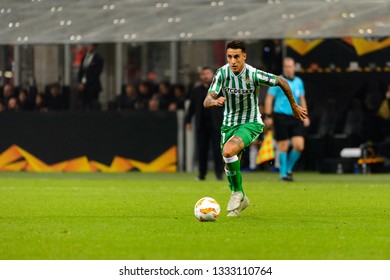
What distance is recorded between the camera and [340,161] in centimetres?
2759

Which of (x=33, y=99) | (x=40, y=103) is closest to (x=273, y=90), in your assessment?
(x=40, y=103)

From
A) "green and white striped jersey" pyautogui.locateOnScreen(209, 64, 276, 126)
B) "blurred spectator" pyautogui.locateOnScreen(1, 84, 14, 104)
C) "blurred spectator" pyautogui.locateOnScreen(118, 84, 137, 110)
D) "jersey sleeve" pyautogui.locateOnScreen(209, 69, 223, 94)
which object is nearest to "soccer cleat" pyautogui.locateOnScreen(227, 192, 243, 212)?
"green and white striped jersey" pyautogui.locateOnScreen(209, 64, 276, 126)

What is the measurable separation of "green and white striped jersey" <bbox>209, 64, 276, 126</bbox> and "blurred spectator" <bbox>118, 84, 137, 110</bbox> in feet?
42.8

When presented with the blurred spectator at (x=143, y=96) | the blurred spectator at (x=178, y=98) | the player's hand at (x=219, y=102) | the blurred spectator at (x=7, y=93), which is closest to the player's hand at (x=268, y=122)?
the blurred spectator at (x=178, y=98)

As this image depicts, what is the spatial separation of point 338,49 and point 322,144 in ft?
7.43

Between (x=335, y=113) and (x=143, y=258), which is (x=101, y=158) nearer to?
(x=335, y=113)

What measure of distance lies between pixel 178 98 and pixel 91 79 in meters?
2.07

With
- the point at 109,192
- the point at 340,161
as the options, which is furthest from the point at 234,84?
the point at 340,161

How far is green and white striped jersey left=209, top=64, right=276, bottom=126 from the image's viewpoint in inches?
594

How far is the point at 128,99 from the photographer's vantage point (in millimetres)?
28547

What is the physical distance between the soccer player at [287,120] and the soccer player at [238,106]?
7.71m

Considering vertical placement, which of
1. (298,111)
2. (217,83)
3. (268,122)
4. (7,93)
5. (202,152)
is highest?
(217,83)

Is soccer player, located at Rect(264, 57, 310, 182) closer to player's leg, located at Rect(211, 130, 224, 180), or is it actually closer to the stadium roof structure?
player's leg, located at Rect(211, 130, 224, 180)

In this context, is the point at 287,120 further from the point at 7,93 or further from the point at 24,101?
the point at 7,93
